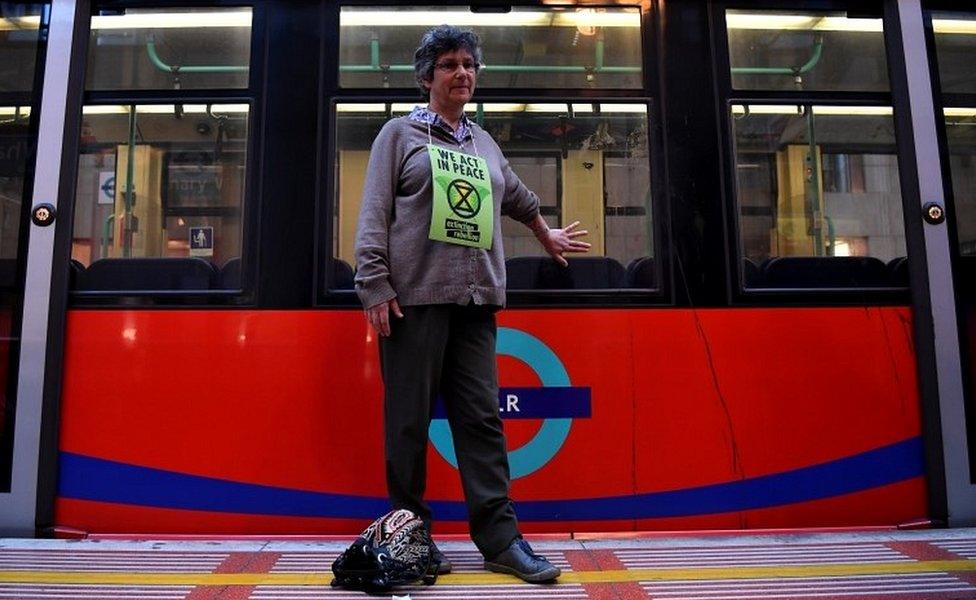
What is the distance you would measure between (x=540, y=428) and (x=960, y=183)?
2.01 m

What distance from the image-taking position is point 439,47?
239cm

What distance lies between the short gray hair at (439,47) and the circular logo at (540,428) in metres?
0.99

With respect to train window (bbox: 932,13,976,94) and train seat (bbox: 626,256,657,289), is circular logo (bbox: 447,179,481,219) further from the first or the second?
train window (bbox: 932,13,976,94)

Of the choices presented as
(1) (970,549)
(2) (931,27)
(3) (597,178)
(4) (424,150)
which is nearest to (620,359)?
(3) (597,178)

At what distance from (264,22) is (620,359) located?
6.39ft

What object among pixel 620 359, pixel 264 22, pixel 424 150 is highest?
pixel 264 22

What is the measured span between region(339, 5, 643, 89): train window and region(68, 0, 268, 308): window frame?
34 cm

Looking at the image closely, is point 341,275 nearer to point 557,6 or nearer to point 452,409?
point 452,409

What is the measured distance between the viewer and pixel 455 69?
7.87ft

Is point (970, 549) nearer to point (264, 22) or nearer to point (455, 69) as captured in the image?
point (455, 69)

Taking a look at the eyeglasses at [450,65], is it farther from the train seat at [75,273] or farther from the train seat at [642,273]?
the train seat at [75,273]

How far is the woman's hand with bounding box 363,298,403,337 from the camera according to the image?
227cm

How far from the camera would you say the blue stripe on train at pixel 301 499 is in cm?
279

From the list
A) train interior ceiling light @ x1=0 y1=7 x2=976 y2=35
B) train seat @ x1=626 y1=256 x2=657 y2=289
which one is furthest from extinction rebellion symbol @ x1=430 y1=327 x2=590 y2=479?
train interior ceiling light @ x1=0 y1=7 x2=976 y2=35
